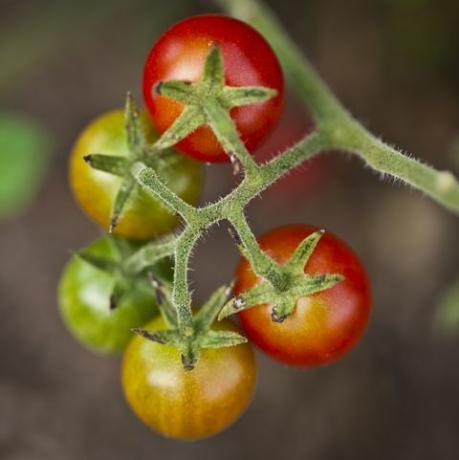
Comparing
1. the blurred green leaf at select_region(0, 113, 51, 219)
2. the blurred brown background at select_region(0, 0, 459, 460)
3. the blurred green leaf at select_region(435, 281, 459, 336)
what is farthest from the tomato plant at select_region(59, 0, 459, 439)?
the blurred brown background at select_region(0, 0, 459, 460)

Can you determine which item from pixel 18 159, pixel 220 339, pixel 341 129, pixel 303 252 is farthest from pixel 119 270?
pixel 18 159

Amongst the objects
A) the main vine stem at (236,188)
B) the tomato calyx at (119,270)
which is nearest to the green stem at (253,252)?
the main vine stem at (236,188)

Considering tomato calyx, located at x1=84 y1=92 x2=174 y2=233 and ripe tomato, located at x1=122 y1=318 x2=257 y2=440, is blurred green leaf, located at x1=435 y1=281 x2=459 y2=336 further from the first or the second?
Result: tomato calyx, located at x1=84 y1=92 x2=174 y2=233

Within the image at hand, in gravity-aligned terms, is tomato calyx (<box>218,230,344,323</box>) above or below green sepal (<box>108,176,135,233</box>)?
below

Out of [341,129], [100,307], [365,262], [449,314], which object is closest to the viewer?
[341,129]

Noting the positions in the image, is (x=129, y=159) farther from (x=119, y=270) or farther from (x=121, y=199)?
(x=119, y=270)

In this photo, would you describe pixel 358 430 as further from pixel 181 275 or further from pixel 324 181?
pixel 181 275

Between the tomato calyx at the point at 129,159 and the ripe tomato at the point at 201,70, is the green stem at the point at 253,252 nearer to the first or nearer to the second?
the ripe tomato at the point at 201,70

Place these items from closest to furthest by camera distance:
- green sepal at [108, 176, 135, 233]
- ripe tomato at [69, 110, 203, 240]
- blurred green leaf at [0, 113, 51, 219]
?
green sepal at [108, 176, 135, 233]
ripe tomato at [69, 110, 203, 240]
blurred green leaf at [0, 113, 51, 219]
